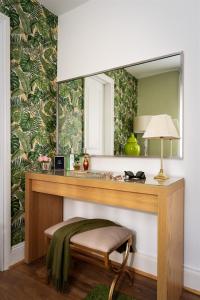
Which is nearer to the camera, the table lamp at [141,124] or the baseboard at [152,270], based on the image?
the baseboard at [152,270]

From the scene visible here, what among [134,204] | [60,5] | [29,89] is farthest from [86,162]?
[60,5]

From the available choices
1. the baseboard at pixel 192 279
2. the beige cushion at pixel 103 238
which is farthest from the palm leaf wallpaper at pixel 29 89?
the baseboard at pixel 192 279

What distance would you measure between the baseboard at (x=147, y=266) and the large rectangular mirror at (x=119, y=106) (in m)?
0.87

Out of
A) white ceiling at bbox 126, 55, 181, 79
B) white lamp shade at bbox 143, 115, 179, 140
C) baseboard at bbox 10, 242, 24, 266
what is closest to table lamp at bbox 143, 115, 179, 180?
white lamp shade at bbox 143, 115, 179, 140

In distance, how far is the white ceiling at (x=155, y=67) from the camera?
1687 millimetres

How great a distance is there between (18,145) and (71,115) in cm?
63

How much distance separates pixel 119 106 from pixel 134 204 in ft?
3.07

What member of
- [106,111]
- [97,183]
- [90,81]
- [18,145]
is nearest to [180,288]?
[97,183]

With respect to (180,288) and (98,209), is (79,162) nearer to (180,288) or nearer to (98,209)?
(98,209)

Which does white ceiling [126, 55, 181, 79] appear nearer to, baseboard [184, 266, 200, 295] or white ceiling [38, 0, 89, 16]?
white ceiling [38, 0, 89, 16]

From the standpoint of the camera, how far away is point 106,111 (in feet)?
6.72

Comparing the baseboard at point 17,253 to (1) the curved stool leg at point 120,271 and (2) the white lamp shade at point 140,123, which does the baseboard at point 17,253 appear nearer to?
(1) the curved stool leg at point 120,271

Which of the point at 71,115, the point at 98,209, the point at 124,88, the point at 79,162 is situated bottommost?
the point at 98,209

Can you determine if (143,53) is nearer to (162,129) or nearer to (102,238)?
(162,129)
